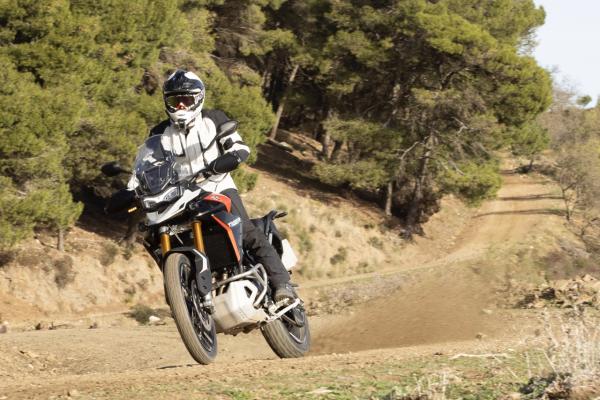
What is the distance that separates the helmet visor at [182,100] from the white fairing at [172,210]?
86cm

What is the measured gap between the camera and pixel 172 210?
7.38 metres

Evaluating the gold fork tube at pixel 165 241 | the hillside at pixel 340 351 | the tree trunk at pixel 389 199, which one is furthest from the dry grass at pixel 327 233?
the gold fork tube at pixel 165 241

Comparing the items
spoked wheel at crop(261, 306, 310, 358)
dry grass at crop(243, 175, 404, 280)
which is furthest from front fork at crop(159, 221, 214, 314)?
dry grass at crop(243, 175, 404, 280)

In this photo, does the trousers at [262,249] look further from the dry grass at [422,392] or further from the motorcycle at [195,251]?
the dry grass at [422,392]

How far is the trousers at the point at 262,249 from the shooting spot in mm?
8320

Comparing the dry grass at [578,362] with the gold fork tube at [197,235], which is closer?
the dry grass at [578,362]

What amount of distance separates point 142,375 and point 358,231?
35.0 metres

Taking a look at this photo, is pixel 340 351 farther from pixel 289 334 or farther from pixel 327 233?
pixel 327 233

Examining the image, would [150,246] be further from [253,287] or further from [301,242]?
[301,242]

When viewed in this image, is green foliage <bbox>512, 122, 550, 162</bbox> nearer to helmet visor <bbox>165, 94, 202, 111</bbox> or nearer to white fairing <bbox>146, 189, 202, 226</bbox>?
helmet visor <bbox>165, 94, 202, 111</bbox>

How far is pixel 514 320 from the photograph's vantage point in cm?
1244

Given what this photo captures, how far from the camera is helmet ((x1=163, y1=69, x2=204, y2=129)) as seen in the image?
7738 mm

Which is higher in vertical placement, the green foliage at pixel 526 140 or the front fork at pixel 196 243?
the front fork at pixel 196 243

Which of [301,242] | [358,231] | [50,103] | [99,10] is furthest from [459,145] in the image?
[50,103]
